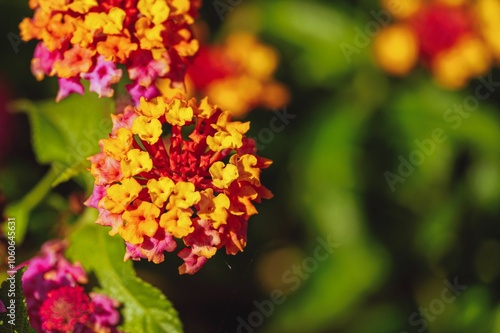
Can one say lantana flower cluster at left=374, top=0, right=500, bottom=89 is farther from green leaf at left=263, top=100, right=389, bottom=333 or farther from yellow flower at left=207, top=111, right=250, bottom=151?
yellow flower at left=207, top=111, right=250, bottom=151

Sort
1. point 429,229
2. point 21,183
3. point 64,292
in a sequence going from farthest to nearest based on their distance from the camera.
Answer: point 429,229 → point 21,183 → point 64,292

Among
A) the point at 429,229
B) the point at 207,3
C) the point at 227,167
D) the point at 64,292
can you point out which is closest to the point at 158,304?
the point at 64,292

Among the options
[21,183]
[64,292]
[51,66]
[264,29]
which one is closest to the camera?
[64,292]

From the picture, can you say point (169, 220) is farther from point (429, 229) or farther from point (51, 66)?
point (429, 229)

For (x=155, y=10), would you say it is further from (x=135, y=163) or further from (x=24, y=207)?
(x=24, y=207)

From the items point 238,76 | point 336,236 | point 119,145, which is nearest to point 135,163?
point 119,145

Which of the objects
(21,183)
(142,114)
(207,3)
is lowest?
(21,183)
